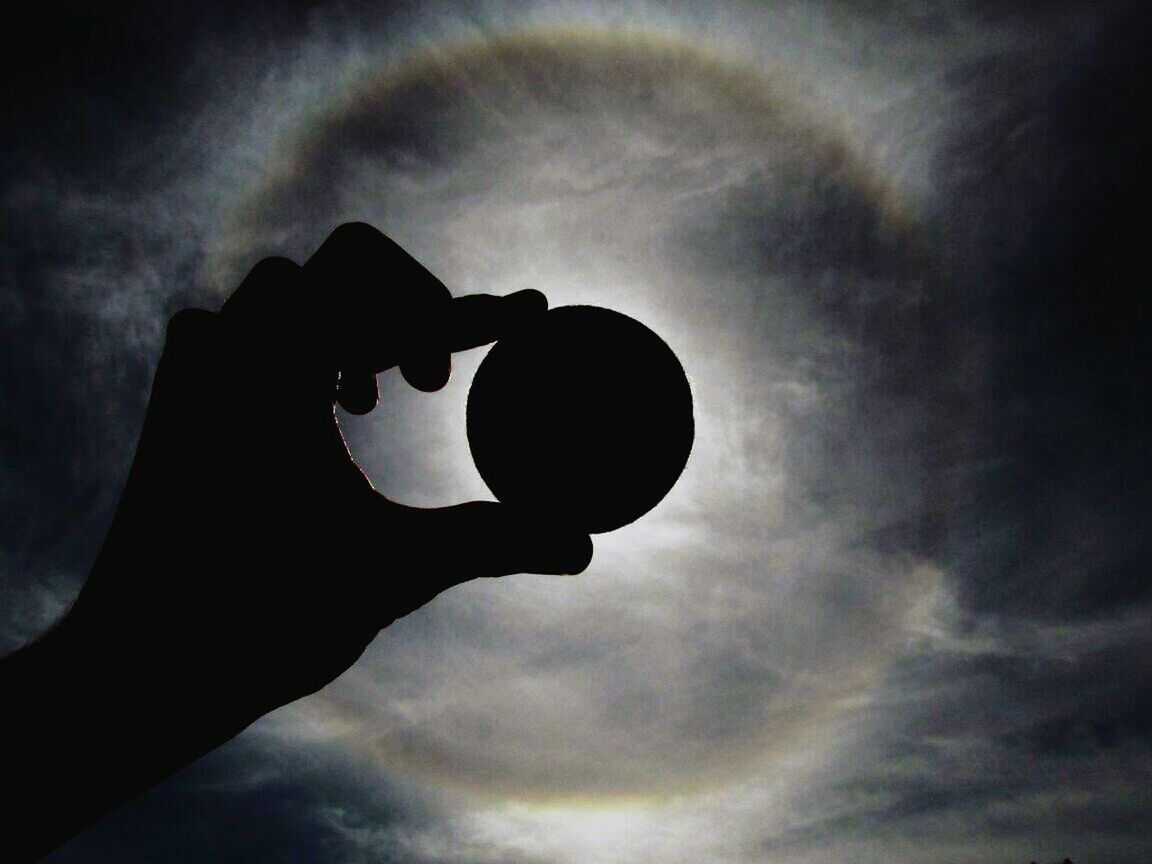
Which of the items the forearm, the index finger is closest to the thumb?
the index finger

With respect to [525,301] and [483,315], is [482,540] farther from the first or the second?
[525,301]

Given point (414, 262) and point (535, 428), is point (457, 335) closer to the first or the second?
point (414, 262)

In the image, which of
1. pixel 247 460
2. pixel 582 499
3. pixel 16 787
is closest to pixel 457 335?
pixel 247 460

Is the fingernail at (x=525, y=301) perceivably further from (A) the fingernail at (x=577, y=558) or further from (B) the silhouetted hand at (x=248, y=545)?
(A) the fingernail at (x=577, y=558)

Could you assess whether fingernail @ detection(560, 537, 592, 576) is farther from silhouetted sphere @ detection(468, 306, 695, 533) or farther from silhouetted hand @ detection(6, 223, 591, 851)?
silhouetted sphere @ detection(468, 306, 695, 533)

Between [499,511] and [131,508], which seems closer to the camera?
[131,508]

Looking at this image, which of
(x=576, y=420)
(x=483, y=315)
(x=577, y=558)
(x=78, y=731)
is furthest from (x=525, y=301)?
(x=78, y=731)
